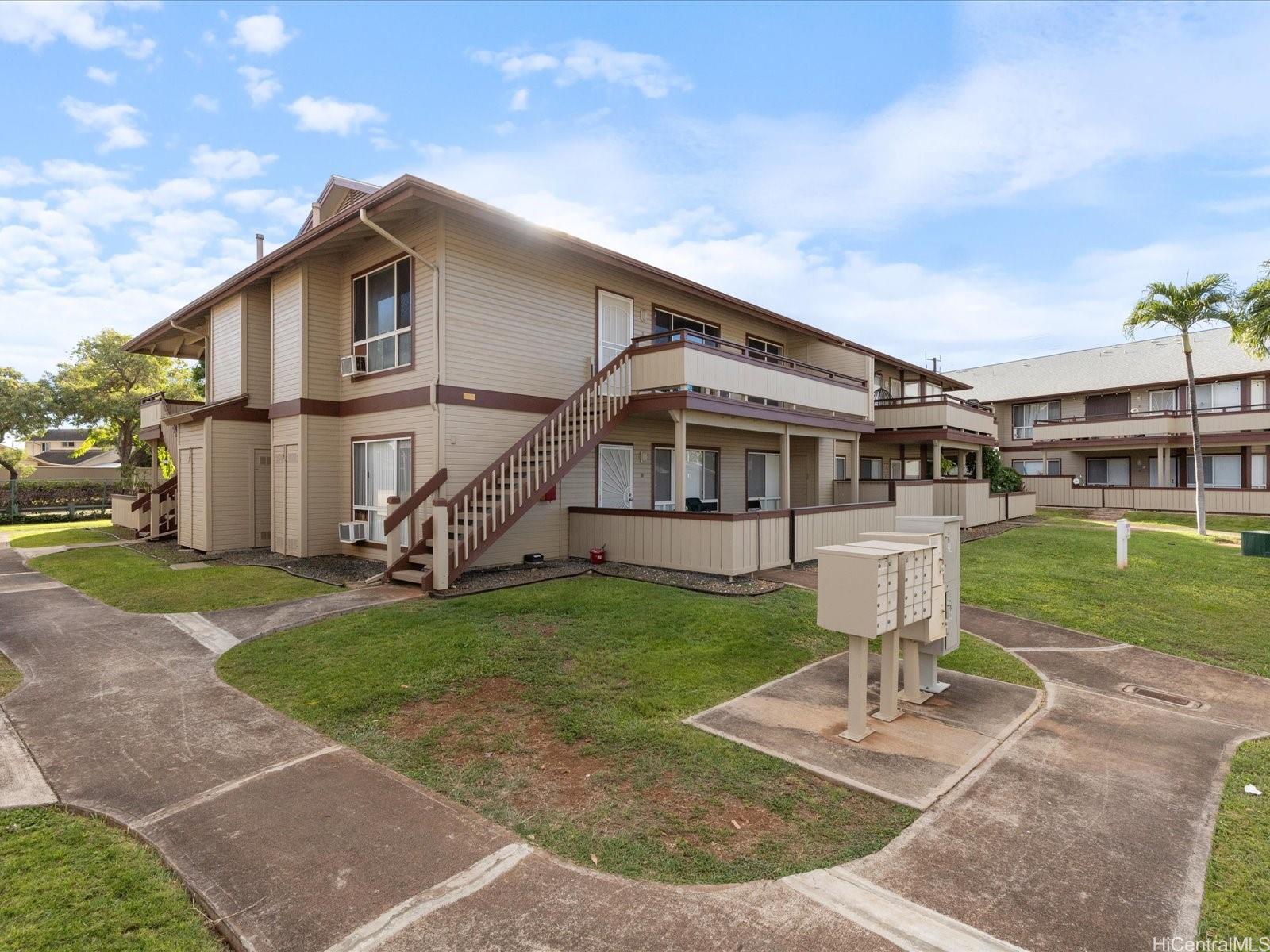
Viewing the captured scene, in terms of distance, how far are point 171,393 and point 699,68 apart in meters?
38.5

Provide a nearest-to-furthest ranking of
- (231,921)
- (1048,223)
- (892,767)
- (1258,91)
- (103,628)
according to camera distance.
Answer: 1. (231,921)
2. (892,767)
3. (103,628)
4. (1258,91)
5. (1048,223)

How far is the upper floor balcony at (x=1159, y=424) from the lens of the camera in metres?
28.2

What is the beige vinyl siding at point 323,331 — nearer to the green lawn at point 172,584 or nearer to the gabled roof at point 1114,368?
the green lawn at point 172,584

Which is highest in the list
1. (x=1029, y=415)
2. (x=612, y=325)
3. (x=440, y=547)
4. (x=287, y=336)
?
(x=1029, y=415)

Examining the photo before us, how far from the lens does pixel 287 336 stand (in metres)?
14.2

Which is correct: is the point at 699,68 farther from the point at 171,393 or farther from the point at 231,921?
the point at 171,393

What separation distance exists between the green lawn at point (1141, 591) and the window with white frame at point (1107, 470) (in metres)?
19.9

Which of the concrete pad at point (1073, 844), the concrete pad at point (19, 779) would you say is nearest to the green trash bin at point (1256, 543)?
the concrete pad at point (1073, 844)

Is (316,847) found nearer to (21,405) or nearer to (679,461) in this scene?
(679,461)

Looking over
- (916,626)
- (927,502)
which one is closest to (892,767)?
(916,626)

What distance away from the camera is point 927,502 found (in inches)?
784

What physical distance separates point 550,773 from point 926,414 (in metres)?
22.4

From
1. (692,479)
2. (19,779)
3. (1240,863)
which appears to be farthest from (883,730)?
(692,479)

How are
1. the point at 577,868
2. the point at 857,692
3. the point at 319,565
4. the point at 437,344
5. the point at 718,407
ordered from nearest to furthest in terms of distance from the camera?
1. the point at 577,868
2. the point at 857,692
3. the point at 437,344
4. the point at 319,565
5. the point at 718,407
